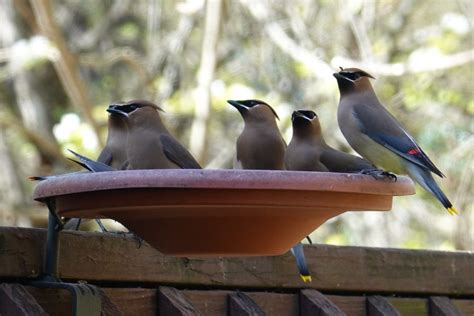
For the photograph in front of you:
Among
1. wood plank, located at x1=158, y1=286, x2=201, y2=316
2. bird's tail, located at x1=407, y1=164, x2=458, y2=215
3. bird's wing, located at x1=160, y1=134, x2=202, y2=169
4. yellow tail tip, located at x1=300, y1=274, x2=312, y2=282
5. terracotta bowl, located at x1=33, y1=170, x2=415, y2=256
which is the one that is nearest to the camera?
terracotta bowl, located at x1=33, y1=170, x2=415, y2=256

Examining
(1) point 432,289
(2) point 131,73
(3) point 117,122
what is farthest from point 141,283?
(2) point 131,73

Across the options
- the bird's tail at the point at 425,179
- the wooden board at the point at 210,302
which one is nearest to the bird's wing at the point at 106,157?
the wooden board at the point at 210,302

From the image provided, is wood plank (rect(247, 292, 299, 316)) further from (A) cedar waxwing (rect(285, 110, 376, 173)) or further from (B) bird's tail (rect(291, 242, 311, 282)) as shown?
(A) cedar waxwing (rect(285, 110, 376, 173))

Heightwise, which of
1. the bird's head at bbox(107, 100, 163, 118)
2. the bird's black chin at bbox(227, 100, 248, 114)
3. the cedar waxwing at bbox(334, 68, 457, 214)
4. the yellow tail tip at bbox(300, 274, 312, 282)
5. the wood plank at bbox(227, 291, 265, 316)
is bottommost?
the wood plank at bbox(227, 291, 265, 316)

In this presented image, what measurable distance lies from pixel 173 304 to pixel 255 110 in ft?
1.95

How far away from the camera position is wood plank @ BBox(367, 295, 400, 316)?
3.22m

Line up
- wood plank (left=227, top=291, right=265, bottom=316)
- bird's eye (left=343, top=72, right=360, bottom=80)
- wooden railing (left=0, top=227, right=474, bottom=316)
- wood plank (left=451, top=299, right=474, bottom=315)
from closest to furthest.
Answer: wooden railing (left=0, top=227, right=474, bottom=316) → wood plank (left=227, top=291, right=265, bottom=316) → wood plank (left=451, top=299, right=474, bottom=315) → bird's eye (left=343, top=72, right=360, bottom=80)

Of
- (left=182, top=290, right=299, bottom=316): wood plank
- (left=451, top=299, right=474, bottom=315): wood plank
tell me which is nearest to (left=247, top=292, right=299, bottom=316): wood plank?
(left=182, top=290, right=299, bottom=316): wood plank

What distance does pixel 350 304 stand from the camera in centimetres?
328

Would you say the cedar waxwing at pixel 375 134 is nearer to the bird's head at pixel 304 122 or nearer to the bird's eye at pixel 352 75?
the bird's eye at pixel 352 75

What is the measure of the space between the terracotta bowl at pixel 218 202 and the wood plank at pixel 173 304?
28 centimetres

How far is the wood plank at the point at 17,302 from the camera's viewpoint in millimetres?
2451

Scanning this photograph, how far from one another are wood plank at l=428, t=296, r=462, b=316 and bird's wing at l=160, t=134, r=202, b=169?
853 millimetres

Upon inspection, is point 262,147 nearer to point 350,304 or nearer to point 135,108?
point 135,108
